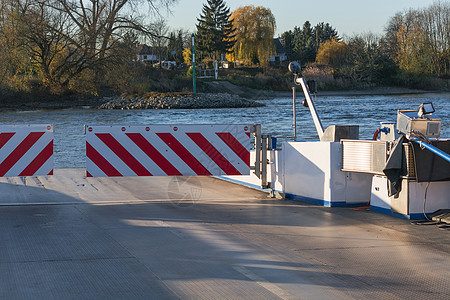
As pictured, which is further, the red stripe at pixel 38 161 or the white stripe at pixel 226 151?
the white stripe at pixel 226 151

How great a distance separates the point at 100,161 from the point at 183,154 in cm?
143

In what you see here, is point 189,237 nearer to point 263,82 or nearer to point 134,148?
point 134,148

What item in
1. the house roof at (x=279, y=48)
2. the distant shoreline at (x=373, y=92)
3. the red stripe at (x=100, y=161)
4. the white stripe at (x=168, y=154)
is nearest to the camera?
the red stripe at (x=100, y=161)

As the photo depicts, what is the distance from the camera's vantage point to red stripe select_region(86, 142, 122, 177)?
10.2 m

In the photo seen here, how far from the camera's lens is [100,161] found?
10250 millimetres

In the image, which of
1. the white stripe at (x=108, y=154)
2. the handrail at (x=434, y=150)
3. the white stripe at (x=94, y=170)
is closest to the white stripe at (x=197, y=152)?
the white stripe at (x=108, y=154)

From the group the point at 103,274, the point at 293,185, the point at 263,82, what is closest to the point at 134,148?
the point at 293,185

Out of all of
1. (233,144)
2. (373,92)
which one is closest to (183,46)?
(373,92)

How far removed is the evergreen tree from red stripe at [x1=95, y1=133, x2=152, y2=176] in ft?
351

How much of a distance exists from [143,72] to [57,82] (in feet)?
45.8

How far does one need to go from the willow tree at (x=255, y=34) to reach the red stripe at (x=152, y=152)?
321 feet

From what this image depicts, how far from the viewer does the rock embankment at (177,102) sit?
69.5 m

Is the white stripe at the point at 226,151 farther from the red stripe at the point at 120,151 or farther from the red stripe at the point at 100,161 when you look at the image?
the red stripe at the point at 100,161

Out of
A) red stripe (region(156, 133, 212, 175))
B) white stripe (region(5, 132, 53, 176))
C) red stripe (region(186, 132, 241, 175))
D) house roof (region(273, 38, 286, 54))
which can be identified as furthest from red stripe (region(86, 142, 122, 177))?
house roof (region(273, 38, 286, 54))
